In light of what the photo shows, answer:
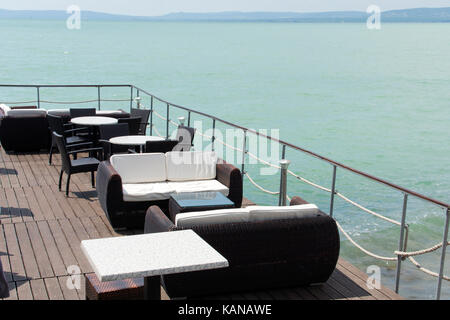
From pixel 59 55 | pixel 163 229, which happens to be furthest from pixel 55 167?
pixel 59 55

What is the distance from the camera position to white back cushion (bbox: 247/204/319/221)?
369 cm

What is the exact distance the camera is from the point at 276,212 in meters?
3.71

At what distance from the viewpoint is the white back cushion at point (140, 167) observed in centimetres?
529

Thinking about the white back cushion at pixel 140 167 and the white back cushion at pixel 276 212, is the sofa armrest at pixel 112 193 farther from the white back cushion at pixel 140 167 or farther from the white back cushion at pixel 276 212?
the white back cushion at pixel 276 212

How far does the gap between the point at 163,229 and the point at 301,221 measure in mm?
896

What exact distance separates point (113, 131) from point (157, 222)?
3.51 meters

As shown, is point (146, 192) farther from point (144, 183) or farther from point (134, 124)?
point (134, 124)

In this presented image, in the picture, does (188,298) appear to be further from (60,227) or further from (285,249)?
(60,227)

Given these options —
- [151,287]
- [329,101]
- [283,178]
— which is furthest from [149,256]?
[329,101]

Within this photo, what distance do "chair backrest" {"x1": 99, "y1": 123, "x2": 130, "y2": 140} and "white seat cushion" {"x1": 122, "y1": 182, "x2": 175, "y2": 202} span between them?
1.87 meters

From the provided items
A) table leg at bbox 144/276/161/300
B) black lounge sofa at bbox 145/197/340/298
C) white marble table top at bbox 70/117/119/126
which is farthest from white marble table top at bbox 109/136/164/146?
table leg at bbox 144/276/161/300

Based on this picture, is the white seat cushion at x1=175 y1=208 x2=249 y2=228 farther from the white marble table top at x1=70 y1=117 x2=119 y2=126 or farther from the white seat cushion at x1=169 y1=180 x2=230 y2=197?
the white marble table top at x1=70 y1=117 x2=119 y2=126

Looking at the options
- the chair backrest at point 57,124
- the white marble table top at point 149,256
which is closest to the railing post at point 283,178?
the white marble table top at point 149,256
